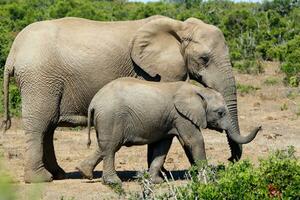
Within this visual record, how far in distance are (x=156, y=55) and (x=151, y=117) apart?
0.82m

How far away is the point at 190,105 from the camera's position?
733 cm

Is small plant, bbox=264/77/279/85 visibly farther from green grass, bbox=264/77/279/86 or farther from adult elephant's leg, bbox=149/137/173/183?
adult elephant's leg, bbox=149/137/173/183

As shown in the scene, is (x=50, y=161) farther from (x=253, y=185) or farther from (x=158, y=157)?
(x=253, y=185)

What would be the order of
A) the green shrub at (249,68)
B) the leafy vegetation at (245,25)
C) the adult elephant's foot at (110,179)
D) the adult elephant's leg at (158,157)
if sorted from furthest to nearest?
the leafy vegetation at (245,25) → the green shrub at (249,68) → the adult elephant's leg at (158,157) → the adult elephant's foot at (110,179)

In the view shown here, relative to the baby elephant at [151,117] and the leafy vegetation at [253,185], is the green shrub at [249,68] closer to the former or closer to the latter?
the baby elephant at [151,117]

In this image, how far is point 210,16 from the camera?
29516 millimetres

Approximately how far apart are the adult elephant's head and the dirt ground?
102cm

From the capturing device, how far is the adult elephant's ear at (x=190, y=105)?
24.0 feet

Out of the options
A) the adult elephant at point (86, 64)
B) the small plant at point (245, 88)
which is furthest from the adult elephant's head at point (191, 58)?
the small plant at point (245, 88)

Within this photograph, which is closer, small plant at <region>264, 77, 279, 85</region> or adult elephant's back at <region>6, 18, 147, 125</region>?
adult elephant's back at <region>6, 18, 147, 125</region>

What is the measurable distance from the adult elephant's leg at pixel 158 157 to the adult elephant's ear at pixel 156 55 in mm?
708

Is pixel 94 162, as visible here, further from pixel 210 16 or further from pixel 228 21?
pixel 210 16

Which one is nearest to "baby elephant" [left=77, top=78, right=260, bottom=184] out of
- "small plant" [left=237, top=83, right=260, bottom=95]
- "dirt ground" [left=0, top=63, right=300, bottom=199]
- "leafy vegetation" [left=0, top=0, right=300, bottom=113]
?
"dirt ground" [left=0, top=63, right=300, bottom=199]

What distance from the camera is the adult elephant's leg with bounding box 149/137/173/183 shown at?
736 centimetres
